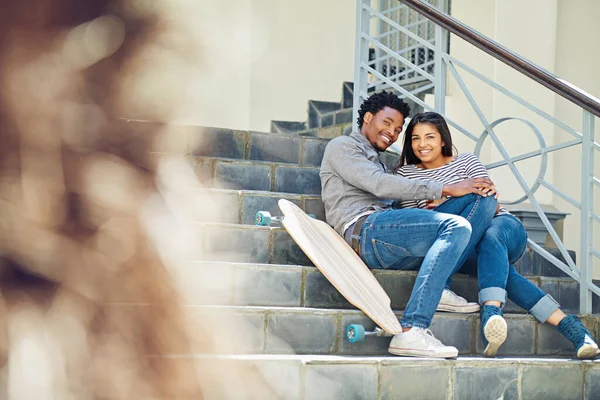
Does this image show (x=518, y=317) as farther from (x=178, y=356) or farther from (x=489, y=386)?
(x=178, y=356)

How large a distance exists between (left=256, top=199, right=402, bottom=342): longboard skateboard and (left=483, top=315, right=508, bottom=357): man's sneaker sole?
318 millimetres

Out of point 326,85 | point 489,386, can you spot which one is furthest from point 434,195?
point 326,85

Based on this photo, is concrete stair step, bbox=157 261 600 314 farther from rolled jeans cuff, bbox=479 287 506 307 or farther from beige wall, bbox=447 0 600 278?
beige wall, bbox=447 0 600 278

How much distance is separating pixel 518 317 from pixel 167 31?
100 inches

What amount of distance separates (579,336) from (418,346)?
674 millimetres

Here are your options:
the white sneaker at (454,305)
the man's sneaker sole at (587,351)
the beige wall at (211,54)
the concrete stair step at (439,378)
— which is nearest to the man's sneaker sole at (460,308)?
the white sneaker at (454,305)

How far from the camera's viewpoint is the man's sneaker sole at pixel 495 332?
2461 millimetres

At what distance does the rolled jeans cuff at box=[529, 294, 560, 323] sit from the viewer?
8.86ft

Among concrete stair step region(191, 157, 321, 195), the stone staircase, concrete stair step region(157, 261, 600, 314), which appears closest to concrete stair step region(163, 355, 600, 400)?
the stone staircase

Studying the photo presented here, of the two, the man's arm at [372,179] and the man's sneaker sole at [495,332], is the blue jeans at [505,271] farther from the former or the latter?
the man's arm at [372,179]

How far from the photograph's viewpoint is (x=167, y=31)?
0.40 meters

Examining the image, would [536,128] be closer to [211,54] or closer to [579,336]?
[579,336]

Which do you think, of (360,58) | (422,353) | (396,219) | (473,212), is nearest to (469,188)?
(473,212)

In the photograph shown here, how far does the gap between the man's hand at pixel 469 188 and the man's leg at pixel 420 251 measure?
139mm
